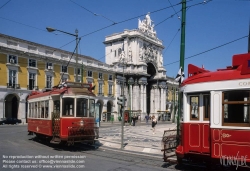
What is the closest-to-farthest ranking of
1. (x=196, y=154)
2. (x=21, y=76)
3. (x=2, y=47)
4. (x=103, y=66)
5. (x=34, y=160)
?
(x=196, y=154)
(x=34, y=160)
(x=2, y=47)
(x=21, y=76)
(x=103, y=66)

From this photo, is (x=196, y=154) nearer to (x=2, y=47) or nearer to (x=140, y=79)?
(x=2, y=47)

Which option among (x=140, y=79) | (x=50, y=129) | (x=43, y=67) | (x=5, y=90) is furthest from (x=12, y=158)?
(x=140, y=79)

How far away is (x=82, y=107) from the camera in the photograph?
12.8 meters

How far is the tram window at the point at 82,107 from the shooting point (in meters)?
12.6

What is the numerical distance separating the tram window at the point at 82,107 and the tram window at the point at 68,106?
0.92 ft

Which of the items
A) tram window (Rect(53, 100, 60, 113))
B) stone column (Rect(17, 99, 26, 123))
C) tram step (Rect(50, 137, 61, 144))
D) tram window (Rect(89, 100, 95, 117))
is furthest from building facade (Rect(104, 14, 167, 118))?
tram step (Rect(50, 137, 61, 144))

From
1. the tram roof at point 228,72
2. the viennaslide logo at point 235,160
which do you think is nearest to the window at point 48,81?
the tram roof at point 228,72

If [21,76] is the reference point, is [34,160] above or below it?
below

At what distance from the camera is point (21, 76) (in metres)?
41.4

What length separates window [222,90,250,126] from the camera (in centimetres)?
700

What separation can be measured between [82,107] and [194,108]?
20.5ft

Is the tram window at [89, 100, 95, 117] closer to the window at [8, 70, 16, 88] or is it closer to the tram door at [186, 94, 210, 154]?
the tram door at [186, 94, 210, 154]

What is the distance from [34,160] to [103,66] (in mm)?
49498

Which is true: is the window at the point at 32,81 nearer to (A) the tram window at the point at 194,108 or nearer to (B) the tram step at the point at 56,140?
(B) the tram step at the point at 56,140
